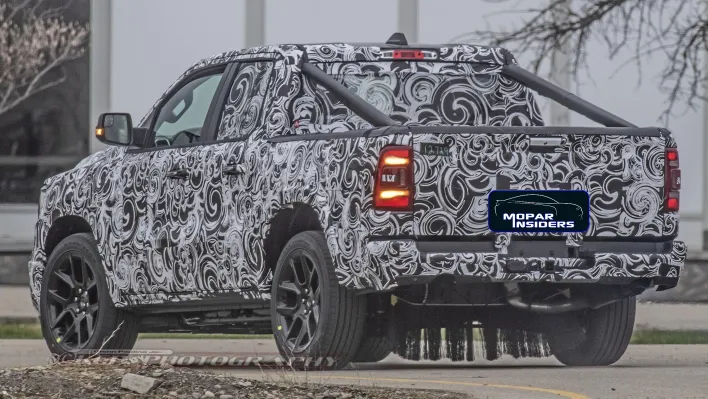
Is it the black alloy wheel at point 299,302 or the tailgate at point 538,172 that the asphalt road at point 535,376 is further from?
the tailgate at point 538,172

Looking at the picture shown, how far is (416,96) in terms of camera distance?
32.2 feet

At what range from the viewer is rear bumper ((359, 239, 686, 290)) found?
845cm

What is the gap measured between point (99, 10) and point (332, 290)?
1115cm

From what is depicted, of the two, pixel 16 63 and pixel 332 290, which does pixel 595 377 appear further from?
pixel 16 63

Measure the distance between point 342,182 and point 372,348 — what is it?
103 cm

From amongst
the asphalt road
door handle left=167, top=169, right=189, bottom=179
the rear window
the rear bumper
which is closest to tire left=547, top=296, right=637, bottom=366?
the asphalt road

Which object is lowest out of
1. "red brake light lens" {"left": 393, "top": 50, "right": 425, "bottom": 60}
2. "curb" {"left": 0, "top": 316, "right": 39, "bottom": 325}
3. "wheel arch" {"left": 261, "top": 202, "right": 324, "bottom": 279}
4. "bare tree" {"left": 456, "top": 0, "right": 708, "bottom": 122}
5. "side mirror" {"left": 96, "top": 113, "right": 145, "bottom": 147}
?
"curb" {"left": 0, "top": 316, "right": 39, "bottom": 325}

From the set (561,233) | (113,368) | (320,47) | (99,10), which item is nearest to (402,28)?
(99,10)

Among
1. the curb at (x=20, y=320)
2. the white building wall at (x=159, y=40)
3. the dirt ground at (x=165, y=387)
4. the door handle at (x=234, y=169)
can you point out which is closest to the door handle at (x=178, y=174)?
the door handle at (x=234, y=169)

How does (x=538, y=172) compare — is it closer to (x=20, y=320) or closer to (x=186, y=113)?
(x=186, y=113)

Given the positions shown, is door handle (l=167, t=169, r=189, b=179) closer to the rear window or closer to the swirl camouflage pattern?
the swirl camouflage pattern

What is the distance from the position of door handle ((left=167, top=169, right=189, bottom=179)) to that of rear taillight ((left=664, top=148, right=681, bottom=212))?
102 inches

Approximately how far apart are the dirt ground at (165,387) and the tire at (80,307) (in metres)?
2.96

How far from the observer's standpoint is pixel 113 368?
7590 mm
